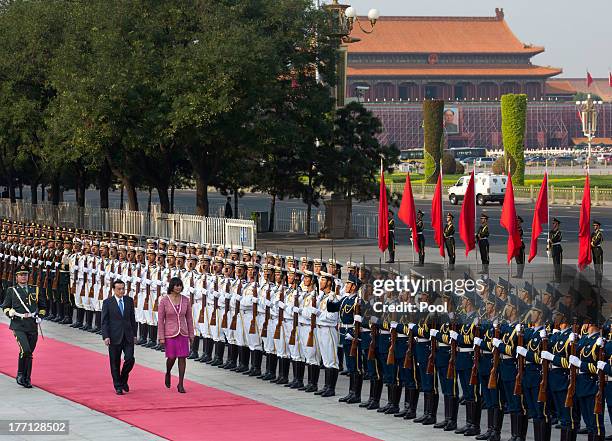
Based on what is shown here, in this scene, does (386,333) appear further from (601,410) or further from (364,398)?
(601,410)

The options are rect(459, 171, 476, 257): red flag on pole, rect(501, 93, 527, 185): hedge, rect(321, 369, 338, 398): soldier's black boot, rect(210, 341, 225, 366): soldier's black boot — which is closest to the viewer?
rect(321, 369, 338, 398): soldier's black boot

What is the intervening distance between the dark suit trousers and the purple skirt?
46 centimetres

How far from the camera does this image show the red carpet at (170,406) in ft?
44.8

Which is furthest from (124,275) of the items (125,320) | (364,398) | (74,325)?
(364,398)

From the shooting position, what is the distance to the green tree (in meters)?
38.9

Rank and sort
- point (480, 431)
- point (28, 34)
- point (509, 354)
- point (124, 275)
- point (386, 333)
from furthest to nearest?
point (28, 34) → point (124, 275) → point (386, 333) → point (480, 431) → point (509, 354)

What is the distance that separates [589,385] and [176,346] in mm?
5499

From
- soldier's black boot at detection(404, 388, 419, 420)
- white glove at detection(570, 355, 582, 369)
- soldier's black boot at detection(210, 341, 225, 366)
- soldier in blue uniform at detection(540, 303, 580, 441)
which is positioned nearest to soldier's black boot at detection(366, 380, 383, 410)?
soldier's black boot at detection(404, 388, 419, 420)

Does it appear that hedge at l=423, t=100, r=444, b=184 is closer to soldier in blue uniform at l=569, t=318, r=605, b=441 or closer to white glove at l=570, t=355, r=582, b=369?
soldier in blue uniform at l=569, t=318, r=605, b=441

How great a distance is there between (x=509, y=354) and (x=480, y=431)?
1.23 m

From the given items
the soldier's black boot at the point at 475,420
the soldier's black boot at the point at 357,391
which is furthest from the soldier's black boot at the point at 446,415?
the soldier's black boot at the point at 357,391

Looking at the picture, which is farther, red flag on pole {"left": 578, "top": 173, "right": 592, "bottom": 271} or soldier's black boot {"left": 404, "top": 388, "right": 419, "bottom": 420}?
red flag on pole {"left": 578, "top": 173, "right": 592, "bottom": 271}

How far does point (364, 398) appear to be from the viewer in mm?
15945

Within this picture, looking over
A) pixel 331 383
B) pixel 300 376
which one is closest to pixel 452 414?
pixel 331 383
